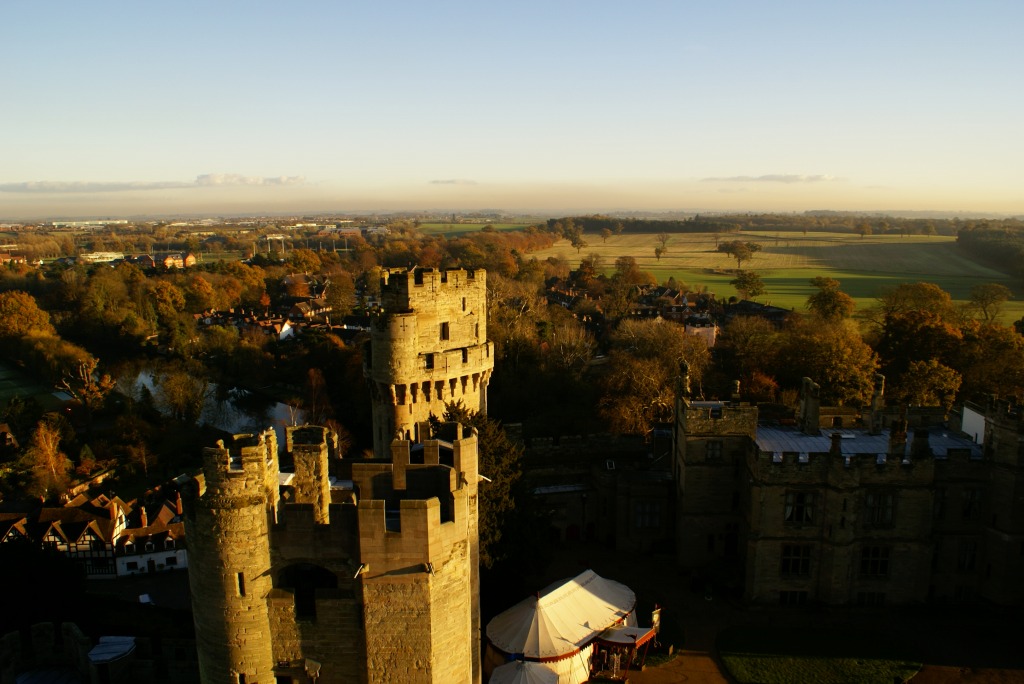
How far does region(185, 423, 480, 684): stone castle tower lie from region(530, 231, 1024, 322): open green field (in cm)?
7788

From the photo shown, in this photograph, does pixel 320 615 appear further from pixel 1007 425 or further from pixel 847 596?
pixel 1007 425

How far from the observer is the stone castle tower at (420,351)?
26.4 meters

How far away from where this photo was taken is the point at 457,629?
1452cm

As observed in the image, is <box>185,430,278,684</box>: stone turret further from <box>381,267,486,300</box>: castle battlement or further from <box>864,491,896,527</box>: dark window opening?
<box>864,491,896,527</box>: dark window opening

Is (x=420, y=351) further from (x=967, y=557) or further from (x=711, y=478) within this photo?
(x=967, y=557)

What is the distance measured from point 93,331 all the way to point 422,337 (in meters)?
71.7

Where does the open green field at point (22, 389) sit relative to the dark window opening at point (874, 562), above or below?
below

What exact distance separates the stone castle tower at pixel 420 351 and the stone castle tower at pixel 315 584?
12.0m

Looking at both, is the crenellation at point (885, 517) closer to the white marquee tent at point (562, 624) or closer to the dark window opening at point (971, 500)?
the dark window opening at point (971, 500)

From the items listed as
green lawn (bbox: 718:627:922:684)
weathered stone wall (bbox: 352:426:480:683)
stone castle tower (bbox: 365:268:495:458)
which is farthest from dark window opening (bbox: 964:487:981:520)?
weathered stone wall (bbox: 352:426:480:683)

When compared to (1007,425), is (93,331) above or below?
below

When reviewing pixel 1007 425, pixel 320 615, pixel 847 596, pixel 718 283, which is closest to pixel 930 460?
pixel 1007 425

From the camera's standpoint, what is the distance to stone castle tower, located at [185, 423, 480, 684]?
12914 mm

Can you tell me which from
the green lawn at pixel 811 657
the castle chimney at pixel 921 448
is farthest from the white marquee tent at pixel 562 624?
the castle chimney at pixel 921 448
